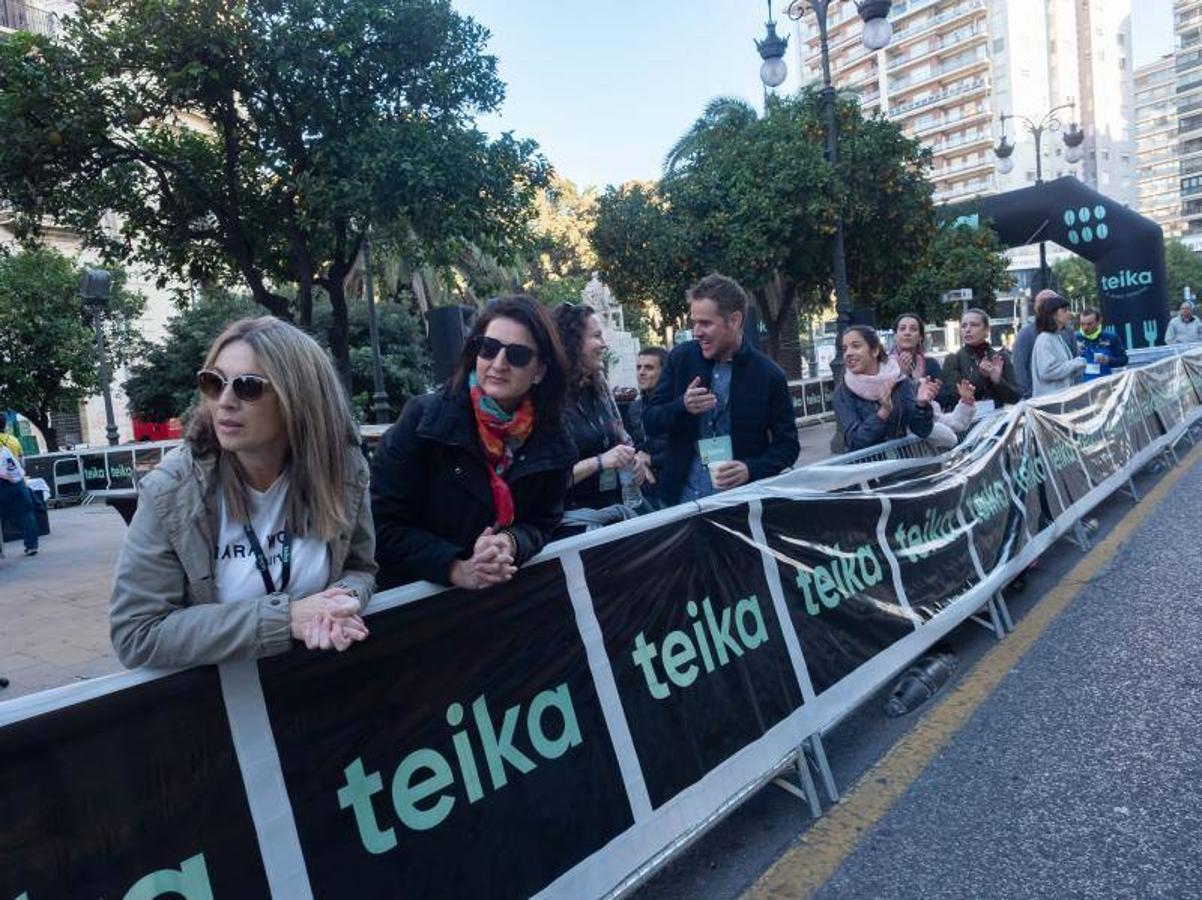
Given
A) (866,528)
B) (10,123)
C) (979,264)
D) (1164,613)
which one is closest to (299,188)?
(10,123)

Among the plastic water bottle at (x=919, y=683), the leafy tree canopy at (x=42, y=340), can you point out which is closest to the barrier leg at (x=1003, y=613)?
the plastic water bottle at (x=919, y=683)

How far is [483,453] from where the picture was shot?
8.46 ft

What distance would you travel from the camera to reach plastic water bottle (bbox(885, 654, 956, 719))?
385cm

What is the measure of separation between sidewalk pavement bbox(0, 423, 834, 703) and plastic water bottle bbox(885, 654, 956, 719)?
13.7 feet

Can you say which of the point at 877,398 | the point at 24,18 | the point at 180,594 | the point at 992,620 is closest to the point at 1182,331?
the point at 877,398

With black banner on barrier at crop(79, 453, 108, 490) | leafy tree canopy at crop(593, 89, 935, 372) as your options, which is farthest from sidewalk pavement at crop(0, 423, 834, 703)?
black banner on barrier at crop(79, 453, 108, 490)

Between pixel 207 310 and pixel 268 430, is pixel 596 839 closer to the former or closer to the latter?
pixel 268 430

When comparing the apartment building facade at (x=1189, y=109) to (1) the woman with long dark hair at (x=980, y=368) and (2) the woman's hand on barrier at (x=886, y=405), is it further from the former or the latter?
(2) the woman's hand on barrier at (x=886, y=405)

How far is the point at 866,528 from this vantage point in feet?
12.7

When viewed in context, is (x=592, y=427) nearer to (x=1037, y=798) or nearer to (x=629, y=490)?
(x=629, y=490)

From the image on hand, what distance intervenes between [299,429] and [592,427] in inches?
90.3

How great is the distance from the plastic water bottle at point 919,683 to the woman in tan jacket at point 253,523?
2.54 meters

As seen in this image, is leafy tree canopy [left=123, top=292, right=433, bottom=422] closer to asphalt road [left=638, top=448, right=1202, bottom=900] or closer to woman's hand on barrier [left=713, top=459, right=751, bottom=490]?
woman's hand on barrier [left=713, top=459, right=751, bottom=490]

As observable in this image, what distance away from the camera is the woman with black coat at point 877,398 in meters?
5.30
